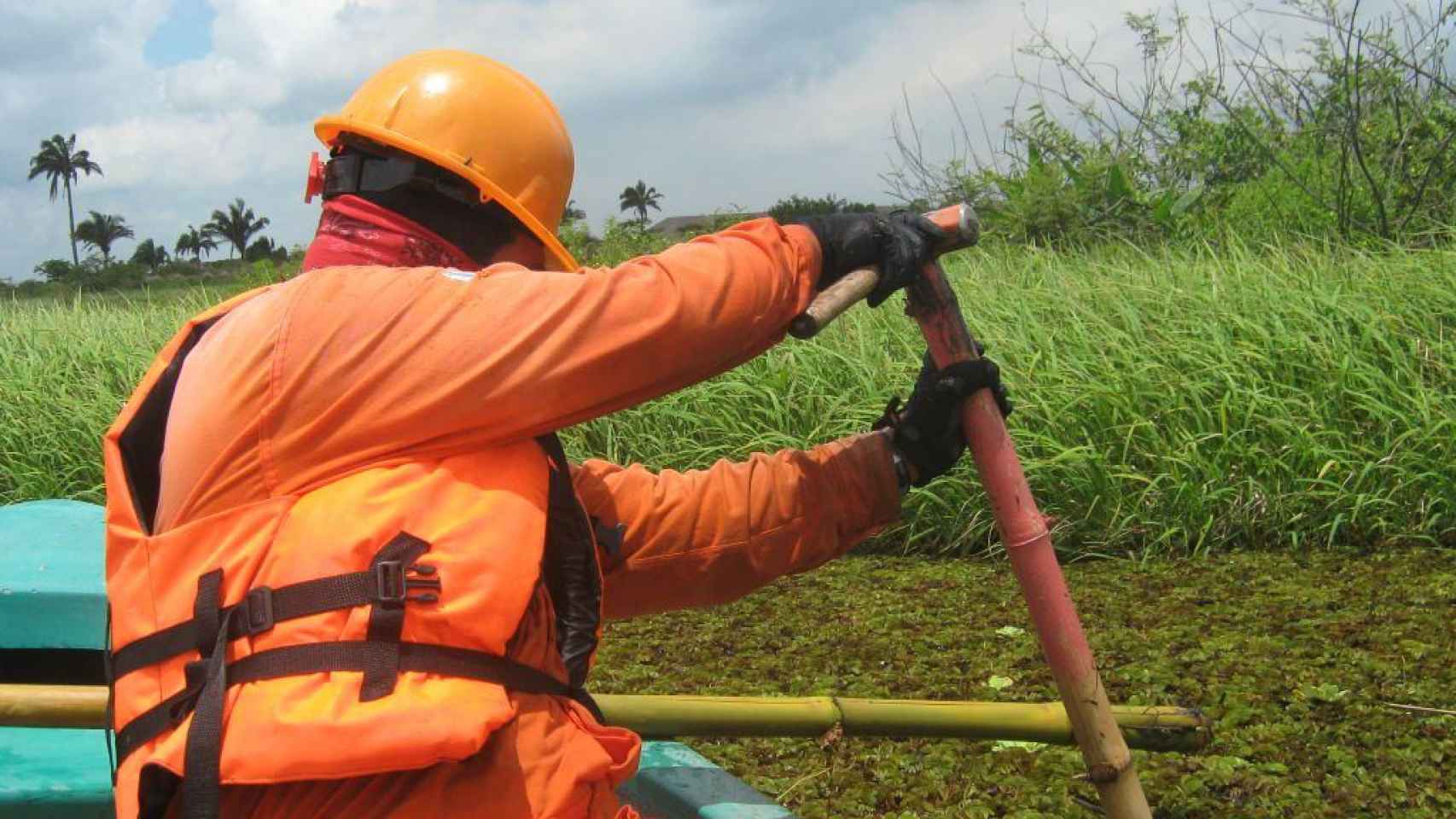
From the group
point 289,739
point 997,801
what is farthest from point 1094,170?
point 289,739

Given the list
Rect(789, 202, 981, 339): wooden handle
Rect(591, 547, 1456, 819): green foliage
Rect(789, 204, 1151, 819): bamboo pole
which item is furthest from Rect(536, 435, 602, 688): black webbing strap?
Rect(591, 547, 1456, 819): green foliage

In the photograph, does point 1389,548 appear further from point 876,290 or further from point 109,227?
point 109,227

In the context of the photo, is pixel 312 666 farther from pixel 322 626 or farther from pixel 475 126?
pixel 475 126

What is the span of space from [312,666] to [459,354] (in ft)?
1.30

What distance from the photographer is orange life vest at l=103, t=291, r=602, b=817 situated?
144 centimetres

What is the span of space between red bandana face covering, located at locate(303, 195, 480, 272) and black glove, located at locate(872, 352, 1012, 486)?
0.77m

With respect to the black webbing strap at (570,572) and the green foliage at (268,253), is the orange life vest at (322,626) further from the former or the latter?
the green foliage at (268,253)

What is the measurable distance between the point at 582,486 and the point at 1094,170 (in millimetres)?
6080

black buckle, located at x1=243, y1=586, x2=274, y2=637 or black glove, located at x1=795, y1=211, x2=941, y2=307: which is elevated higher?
black glove, located at x1=795, y1=211, x2=941, y2=307

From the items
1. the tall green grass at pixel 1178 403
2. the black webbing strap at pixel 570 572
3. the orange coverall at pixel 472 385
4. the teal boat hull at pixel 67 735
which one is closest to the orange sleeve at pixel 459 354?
the orange coverall at pixel 472 385

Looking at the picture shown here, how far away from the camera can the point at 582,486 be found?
220 centimetres

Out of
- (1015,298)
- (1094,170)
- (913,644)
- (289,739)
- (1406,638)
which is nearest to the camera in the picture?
(289,739)

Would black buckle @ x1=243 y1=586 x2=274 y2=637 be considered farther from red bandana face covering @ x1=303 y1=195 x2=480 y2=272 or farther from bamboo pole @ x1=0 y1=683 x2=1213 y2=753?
bamboo pole @ x1=0 y1=683 x2=1213 y2=753

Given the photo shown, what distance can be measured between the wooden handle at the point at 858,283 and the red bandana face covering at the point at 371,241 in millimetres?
510
